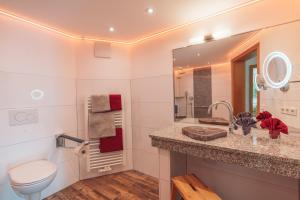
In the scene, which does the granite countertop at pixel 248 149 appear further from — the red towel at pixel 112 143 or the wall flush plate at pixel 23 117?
the wall flush plate at pixel 23 117

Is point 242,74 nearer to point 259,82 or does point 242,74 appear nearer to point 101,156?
point 259,82

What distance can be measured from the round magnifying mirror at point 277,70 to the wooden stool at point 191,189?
1.11 meters

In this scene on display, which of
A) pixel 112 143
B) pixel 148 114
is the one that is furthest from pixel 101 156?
pixel 148 114

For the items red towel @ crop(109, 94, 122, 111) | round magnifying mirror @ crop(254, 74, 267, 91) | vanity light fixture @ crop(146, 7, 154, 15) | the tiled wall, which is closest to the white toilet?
red towel @ crop(109, 94, 122, 111)

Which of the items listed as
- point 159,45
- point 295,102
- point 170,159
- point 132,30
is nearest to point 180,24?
point 159,45

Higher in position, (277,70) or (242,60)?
(242,60)

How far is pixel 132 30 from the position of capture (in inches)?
96.5

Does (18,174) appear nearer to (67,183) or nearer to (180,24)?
(67,183)

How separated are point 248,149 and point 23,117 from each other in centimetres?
222

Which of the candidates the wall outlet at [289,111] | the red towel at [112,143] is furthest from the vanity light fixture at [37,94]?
the wall outlet at [289,111]

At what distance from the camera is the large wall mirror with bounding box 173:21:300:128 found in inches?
62.0

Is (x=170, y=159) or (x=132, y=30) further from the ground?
(x=132, y=30)

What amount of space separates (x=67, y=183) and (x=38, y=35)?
1.98 meters

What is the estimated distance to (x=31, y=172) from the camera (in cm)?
181
